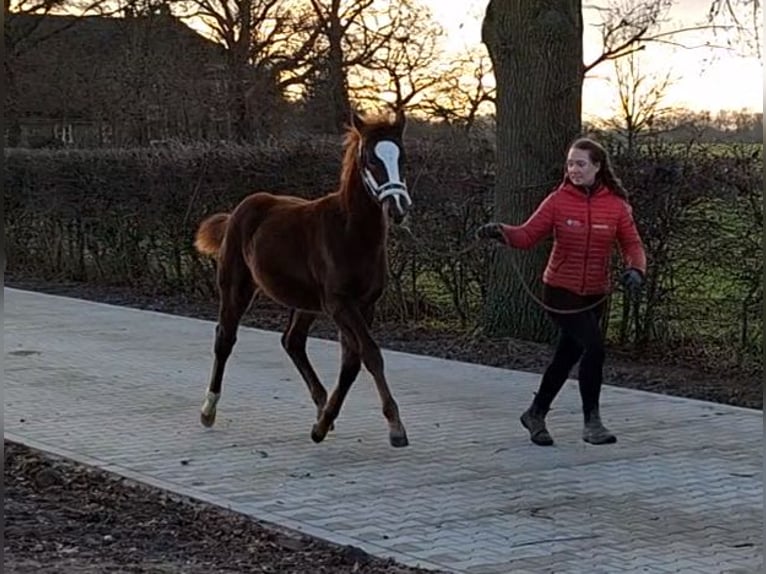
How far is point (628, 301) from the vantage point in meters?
12.7

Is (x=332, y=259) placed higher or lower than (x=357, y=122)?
lower

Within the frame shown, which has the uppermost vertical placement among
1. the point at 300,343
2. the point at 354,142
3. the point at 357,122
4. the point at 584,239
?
the point at 357,122

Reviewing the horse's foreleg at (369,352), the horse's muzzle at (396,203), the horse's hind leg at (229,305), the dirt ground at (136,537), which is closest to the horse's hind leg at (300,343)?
the horse's hind leg at (229,305)

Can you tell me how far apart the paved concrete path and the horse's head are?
161cm

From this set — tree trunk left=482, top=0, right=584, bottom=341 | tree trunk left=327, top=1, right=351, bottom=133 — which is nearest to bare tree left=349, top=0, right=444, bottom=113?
tree trunk left=327, top=1, right=351, bottom=133

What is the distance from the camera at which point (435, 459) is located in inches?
332

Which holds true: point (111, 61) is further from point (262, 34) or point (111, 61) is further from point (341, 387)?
point (341, 387)

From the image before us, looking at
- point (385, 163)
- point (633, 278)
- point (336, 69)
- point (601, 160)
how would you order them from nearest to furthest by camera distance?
point (385, 163) → point (633, 278) → point (601, 160) → point (336, 69)

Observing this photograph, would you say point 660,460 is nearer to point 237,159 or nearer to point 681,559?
point 681,559

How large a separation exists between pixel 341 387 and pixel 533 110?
5359 millimetres

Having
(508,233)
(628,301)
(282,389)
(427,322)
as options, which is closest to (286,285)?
(508,233)

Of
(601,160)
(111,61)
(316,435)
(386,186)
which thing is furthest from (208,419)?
(111,61)

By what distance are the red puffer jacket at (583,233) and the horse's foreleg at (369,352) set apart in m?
1.10

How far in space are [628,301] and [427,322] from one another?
305cm
